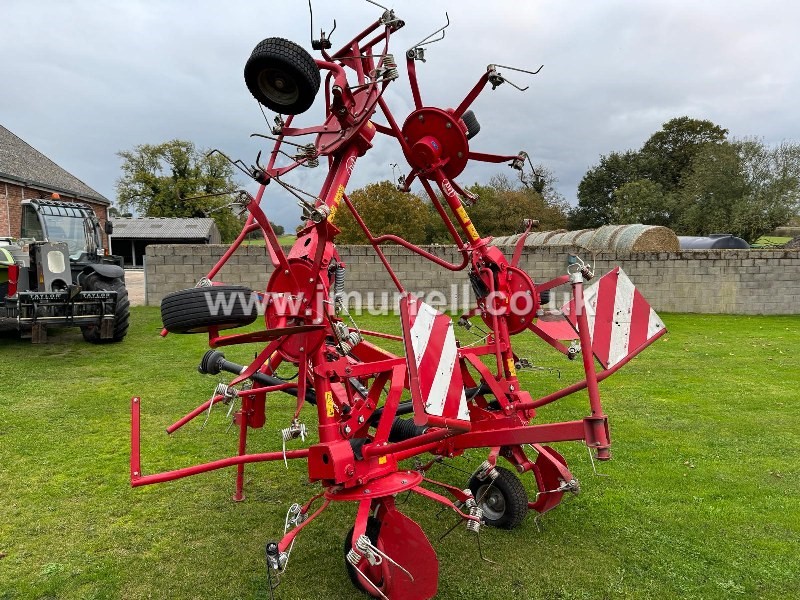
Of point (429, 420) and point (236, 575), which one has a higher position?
point (429, 420)

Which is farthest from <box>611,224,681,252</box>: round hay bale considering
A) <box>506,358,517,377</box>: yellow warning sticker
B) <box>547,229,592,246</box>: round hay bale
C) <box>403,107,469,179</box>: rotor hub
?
<box>506,358,517,377</box>: yellow warning sticker

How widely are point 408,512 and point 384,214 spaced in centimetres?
2431

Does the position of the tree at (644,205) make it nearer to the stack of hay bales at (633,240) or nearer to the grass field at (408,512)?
the stack of hay bales at (633,240)

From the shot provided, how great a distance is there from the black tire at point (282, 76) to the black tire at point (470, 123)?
1633mm

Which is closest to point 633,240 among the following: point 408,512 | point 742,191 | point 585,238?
point 585,238

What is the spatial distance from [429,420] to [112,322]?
893cm

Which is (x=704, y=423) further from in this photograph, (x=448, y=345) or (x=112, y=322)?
(x=112, y=322)

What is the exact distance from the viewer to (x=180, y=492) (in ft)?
14.2

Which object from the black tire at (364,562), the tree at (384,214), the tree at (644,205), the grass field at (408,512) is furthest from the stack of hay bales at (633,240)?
the tree at (644,205)

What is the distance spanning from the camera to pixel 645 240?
1650 cm

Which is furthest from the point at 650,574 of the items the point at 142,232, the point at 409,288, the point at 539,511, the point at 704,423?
the point at 142,232

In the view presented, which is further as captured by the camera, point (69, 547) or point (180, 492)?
point (180, 492)

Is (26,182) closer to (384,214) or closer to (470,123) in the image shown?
(384,214)

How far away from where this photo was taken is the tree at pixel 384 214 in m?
27.4
